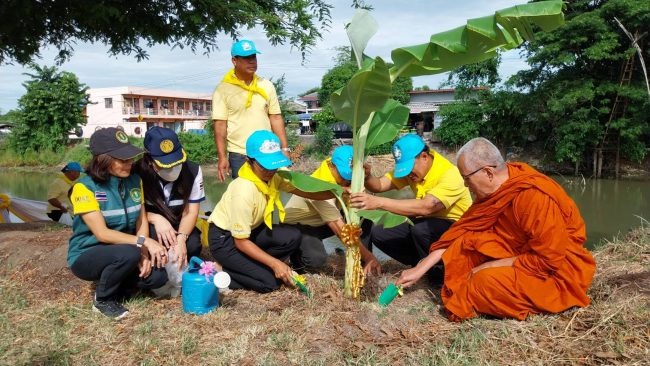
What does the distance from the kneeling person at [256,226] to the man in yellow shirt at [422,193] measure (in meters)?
0.52

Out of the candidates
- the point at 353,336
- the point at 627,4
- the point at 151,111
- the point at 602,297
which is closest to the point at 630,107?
the point at 627,4

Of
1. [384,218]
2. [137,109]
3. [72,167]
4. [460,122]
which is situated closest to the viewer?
[384,218]

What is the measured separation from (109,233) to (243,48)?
174 cm

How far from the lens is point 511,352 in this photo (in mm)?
2113

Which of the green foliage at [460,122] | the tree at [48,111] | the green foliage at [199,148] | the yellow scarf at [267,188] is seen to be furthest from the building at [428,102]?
the yellow scarf at [267,188]

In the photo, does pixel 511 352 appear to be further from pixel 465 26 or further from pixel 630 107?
pixel 630 107

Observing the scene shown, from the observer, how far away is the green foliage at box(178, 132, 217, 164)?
75.0 ft

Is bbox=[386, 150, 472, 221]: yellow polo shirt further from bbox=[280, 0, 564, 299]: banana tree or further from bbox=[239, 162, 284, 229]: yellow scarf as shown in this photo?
bbox=[239, 162, 284, 229]: yellow scarf

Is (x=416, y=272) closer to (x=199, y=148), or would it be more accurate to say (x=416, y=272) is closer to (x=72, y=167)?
(x=72, y=167)

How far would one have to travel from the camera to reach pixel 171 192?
3217 millimetres

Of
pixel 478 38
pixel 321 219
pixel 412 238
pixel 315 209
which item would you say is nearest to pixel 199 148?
pixel 321 219

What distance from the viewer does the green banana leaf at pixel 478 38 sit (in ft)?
6.84

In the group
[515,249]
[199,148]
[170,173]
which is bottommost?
[515,249]

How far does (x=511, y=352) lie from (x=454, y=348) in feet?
0.84
